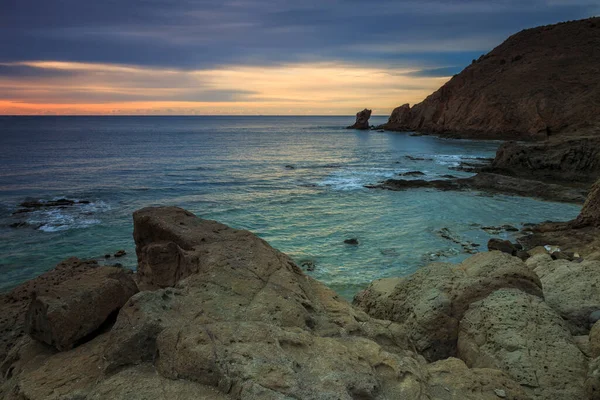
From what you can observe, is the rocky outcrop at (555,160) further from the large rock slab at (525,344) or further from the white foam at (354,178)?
the large rock slab at (525,344)

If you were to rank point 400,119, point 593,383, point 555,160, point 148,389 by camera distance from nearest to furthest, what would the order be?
point 148,389 → point 593,383 → point 555,160 → point 400,119

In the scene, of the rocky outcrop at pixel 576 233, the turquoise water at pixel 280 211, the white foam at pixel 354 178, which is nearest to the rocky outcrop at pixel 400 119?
the turquoise water at pixel 280 211

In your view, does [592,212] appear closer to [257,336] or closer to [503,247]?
[503,247]

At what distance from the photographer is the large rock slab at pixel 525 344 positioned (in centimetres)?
539

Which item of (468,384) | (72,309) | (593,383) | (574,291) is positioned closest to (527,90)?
(574,291)

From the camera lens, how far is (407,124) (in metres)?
102

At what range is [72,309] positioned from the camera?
494cm

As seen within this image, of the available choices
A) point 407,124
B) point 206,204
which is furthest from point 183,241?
point 407,124

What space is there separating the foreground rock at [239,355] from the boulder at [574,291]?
310cm

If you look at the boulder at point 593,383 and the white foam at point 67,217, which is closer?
the boulder at point 593,383

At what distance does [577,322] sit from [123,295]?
24.8 feet

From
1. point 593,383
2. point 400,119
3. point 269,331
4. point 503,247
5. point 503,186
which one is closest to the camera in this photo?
point 269,331

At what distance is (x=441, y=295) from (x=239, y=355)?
457 cm

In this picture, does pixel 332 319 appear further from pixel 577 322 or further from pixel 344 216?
pixel 344 216
